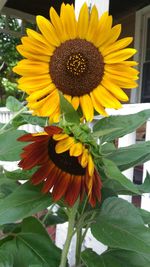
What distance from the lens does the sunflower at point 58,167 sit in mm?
588

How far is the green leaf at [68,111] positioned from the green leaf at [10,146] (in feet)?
0.67

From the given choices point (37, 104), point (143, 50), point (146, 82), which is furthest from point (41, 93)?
point (143, 50)

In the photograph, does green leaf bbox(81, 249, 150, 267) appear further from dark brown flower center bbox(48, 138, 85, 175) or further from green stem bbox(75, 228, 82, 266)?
dark brown flower center bbox(48, 138, 85, 175)

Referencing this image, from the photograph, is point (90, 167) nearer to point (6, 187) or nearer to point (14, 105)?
point (6, 187)

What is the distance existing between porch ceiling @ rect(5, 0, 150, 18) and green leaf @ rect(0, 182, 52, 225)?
5.92m

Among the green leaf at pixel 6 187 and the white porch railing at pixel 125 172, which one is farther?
the white porch railing at pixel 125 172

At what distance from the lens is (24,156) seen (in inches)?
25.2

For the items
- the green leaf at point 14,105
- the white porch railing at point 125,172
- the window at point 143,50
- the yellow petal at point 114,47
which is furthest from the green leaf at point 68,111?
the window at point 143,50

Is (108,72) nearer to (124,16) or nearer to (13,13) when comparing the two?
(124,16)

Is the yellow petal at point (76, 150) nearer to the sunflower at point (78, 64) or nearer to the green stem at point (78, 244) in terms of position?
the sunflower at point (78, 64)

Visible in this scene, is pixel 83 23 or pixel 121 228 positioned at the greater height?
pixel 83 23

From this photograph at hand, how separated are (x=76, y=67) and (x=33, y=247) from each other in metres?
0.43

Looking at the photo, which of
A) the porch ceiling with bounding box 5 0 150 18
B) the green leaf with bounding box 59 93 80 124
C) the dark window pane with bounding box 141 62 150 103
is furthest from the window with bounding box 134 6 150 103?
the green leaf with bounding box 59 93 80 124

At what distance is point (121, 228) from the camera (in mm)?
688
